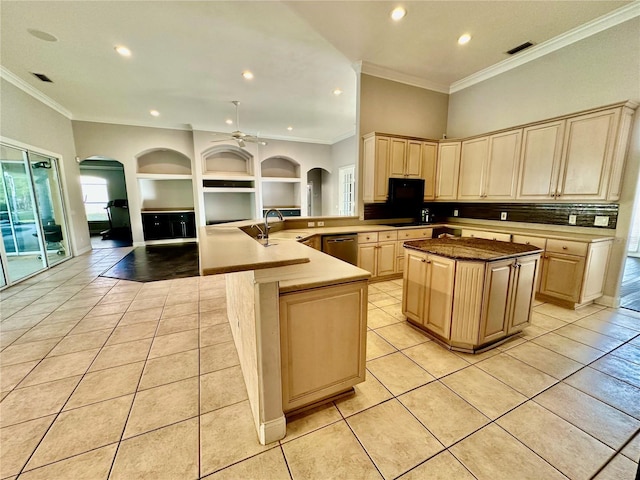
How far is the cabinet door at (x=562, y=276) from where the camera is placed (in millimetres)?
3070

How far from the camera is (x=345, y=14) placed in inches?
A: 117

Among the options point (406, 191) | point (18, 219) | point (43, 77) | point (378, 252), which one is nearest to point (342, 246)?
point (378, 252)

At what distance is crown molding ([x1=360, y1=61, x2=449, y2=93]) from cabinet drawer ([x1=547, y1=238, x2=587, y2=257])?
3369 mm

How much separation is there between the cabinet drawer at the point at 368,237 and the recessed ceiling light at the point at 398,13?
2.71 m

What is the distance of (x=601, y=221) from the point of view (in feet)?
10.6

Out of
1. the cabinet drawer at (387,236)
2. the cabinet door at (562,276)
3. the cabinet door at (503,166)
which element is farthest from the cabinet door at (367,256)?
the cabinet door at (562,276)

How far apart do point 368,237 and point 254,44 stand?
10.4 ft

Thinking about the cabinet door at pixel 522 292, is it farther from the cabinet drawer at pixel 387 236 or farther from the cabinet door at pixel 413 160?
the cabinet door at pixel 413 160

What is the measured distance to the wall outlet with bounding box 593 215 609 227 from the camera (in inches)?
125

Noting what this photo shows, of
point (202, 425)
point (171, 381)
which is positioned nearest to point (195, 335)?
point (171, 381)

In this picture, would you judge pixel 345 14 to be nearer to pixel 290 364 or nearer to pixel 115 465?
pixel 290 364

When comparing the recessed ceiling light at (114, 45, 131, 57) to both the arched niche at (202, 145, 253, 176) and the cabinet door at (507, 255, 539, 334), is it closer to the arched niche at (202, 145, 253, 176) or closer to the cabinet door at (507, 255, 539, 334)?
the arched niche at (202, 145, 253, 176)

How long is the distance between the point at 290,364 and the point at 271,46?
13.3ft

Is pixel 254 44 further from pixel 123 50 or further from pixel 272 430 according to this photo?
pixel 272 430
